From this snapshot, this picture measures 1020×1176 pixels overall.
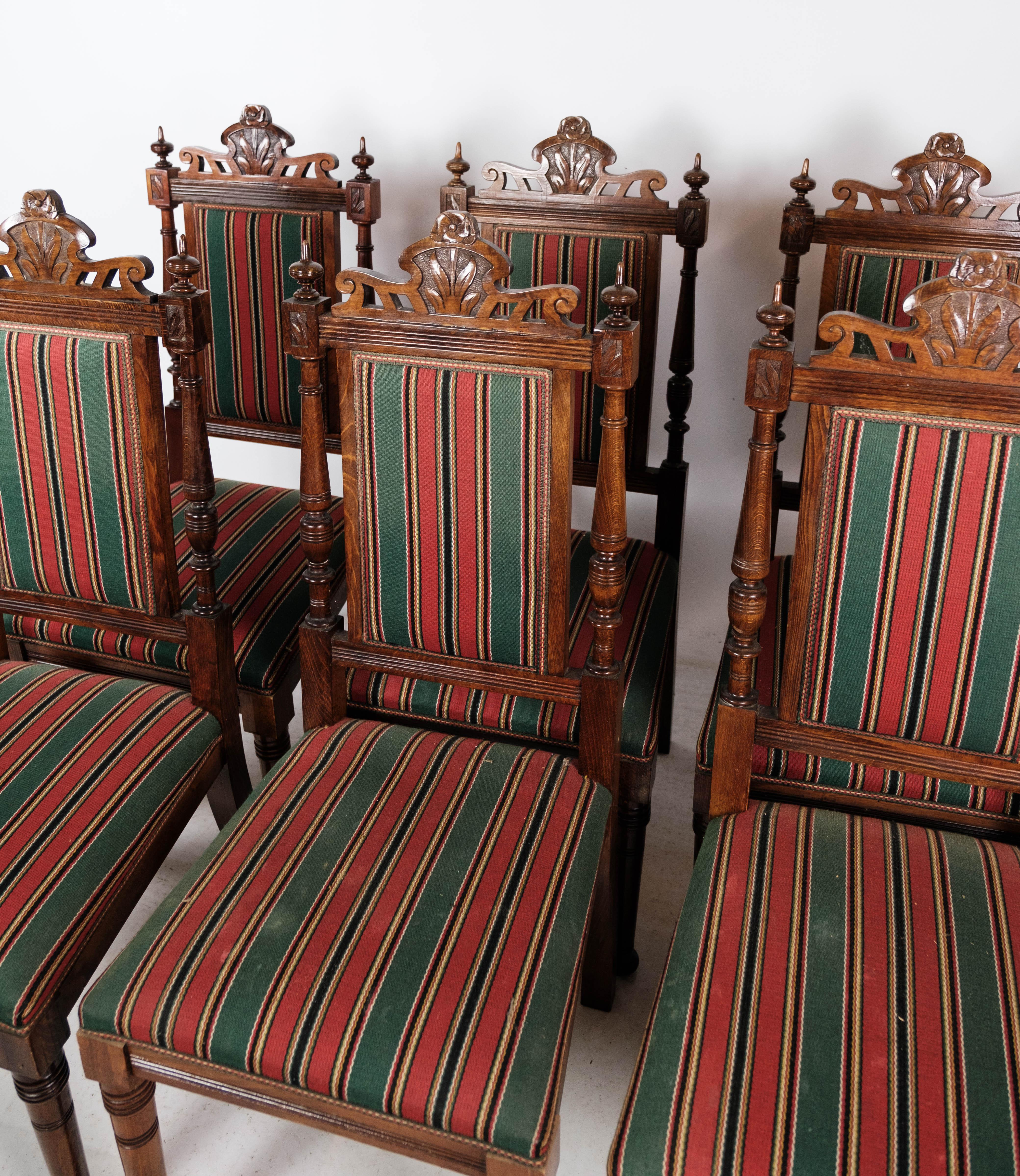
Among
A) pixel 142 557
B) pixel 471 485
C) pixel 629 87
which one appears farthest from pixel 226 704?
pixel 629 87

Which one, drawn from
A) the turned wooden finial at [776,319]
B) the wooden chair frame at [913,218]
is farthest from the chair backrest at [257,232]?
the turned wooden finial at [776,319]

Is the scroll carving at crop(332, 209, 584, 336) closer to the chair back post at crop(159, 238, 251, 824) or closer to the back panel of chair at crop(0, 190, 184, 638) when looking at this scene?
the chair back post at crop(159, 238, 251, 824)

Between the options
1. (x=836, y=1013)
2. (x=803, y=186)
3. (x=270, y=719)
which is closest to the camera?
(x=836, y=1013)

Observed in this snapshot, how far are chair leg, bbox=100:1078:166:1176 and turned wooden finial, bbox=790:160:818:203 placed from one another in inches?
67.3

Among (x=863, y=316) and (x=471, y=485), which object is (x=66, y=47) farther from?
(x=863, y=316)

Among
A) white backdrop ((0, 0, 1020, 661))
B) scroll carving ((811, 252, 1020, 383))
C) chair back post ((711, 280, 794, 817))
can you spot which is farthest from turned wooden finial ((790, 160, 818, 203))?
scroll carving ((811, 252, 1020, 383))

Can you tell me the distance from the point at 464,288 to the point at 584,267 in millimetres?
734

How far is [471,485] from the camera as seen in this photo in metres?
1.29

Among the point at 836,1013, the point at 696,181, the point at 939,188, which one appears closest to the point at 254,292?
the point at 696,181

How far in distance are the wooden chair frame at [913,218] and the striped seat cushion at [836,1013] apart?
740 millimetres

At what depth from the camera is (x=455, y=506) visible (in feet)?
4.31

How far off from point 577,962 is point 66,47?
2523 mm

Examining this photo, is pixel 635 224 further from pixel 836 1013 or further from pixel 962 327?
pixel 836 1013

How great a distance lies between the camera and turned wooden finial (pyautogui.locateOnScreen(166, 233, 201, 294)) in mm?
1331
